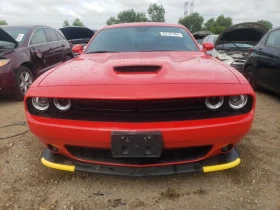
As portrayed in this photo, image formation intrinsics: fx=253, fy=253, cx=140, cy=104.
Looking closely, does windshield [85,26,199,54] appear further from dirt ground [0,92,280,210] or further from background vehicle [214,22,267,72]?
background vehicle [214,22,267,72]

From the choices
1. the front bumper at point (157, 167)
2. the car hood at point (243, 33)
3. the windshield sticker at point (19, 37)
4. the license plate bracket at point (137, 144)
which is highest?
the license plate bracket at point (137, 144)

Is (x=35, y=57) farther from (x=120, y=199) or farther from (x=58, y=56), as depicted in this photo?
(x=120, y=199)

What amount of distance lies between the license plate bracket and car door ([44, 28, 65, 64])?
4792 mm

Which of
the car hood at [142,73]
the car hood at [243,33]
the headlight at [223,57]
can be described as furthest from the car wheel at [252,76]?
the car hood at [142,73]

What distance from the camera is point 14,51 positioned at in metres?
4.66

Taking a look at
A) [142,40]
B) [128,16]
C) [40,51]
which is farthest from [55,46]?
[128,16]

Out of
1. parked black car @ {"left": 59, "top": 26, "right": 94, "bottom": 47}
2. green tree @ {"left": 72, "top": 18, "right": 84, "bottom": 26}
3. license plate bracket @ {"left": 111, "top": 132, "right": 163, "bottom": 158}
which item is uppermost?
license plate bracket @ {"left": 111, "top": 132, "right": 163, "bottom": 158}

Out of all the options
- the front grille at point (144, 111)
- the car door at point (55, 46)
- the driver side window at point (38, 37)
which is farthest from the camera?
the car door at point (55, 46)

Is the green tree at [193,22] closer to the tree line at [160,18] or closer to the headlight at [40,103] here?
the tree line at [160,18]

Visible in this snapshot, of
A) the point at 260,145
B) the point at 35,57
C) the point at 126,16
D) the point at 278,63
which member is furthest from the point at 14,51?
the point at 126,16

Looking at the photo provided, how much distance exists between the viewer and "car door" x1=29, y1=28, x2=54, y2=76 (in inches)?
206

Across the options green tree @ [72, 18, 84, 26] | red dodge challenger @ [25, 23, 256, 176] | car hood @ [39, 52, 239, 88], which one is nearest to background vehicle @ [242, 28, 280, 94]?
car hood @ [39, 52, 239, 88]

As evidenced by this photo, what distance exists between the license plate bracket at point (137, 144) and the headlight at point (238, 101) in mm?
643

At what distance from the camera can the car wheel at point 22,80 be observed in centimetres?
462
